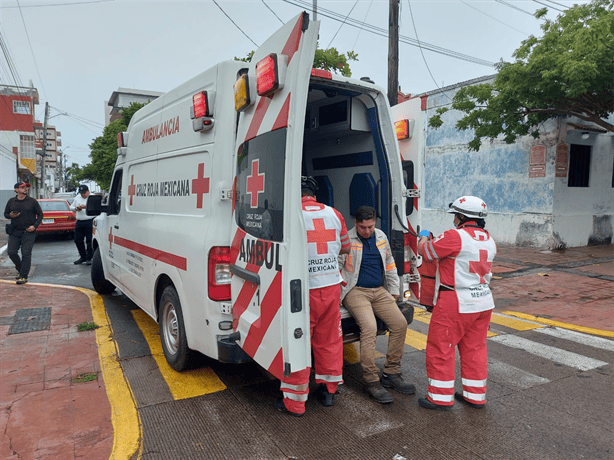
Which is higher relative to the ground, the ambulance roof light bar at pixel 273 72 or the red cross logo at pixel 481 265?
the ambulance roof light bar at pixel 273 72

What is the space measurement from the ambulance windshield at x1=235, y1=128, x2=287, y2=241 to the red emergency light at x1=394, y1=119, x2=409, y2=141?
1727mm

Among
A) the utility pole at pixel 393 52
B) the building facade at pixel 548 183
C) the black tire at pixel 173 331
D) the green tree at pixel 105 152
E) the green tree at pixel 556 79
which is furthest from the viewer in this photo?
the green tree at pixel 105 152

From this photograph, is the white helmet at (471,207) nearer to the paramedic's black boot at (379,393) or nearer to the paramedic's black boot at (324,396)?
the paramedic's black boot at (379,393)

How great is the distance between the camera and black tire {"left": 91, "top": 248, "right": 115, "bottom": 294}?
22.8 ft

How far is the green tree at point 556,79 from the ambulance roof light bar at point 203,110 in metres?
8.13

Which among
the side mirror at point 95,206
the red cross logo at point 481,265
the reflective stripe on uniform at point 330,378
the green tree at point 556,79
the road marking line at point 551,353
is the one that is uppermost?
the green tree at point 556,79

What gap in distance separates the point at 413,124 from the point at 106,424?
3545 mm

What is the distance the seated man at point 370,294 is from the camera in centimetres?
373

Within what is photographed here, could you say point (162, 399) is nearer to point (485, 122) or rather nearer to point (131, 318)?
point (131, 318)

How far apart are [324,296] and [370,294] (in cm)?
63

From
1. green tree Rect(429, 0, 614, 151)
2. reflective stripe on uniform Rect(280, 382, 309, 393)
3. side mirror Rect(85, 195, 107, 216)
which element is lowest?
reflective stripe on uniform Rect(280, 382, 309, 393)

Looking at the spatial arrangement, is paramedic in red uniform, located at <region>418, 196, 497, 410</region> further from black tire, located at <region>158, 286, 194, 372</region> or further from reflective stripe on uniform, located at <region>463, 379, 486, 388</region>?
black tire, located at <region>158, 286, 194, 372</region>

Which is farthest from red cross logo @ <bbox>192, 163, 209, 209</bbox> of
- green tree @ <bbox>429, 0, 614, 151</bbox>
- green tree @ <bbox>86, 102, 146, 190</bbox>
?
green tree @ <bbox>86, 102, 146, 190</bbox>

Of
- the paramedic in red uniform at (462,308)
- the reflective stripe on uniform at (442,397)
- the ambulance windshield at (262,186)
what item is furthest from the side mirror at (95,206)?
the reflective stripe on uniform at (442,397)
